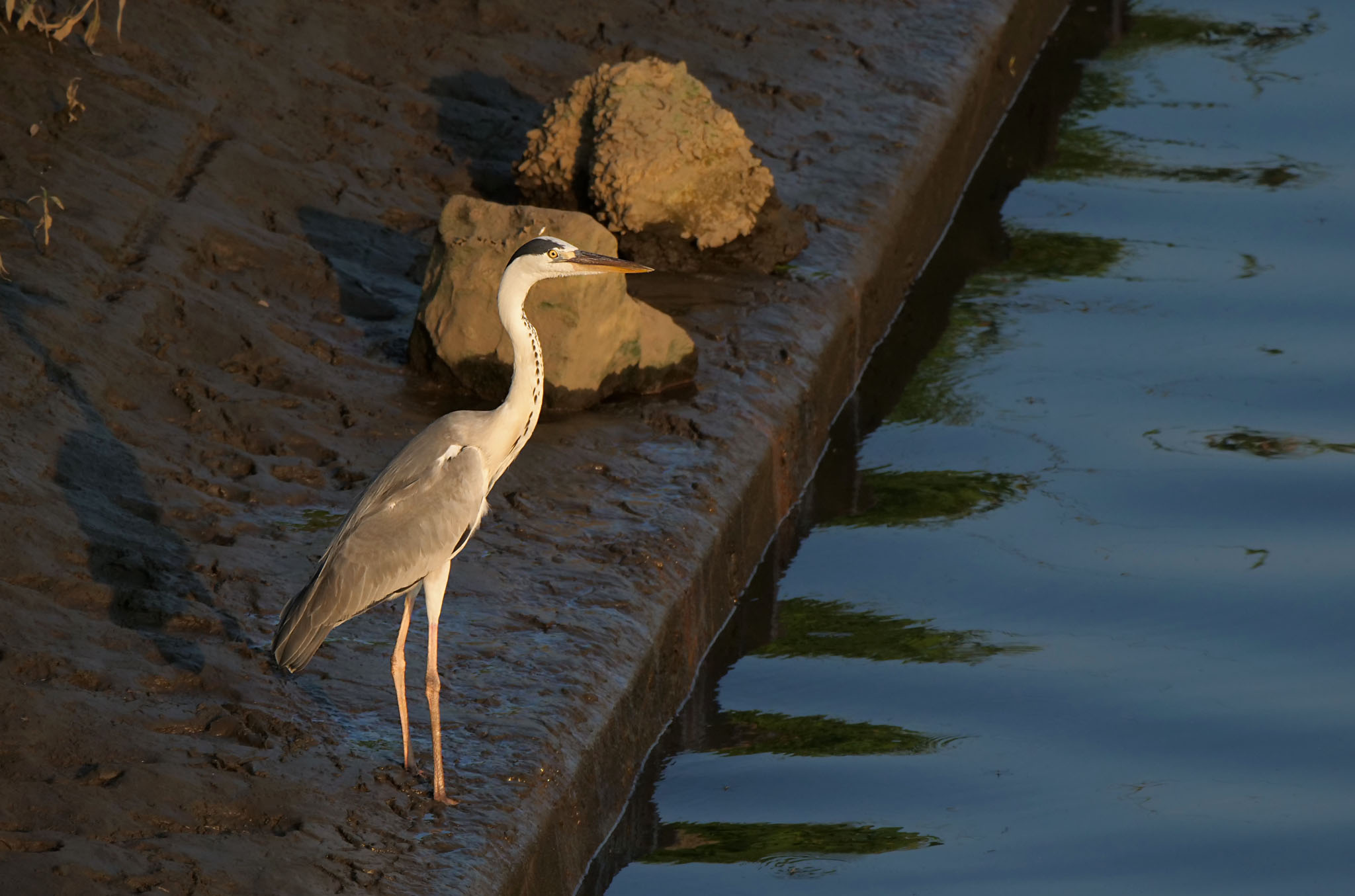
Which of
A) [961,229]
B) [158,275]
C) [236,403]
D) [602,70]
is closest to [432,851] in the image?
[236,403]

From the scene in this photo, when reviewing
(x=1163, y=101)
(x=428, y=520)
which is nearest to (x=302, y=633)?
(x=428, y=520)

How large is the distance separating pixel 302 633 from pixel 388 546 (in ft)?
1.12

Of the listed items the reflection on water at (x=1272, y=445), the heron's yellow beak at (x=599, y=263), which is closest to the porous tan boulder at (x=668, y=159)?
the reflection on water at (x=1272, y=445)

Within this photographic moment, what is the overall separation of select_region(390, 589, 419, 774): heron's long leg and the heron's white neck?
1.47 ft

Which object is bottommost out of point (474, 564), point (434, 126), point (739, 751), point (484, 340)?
point (739, 751)

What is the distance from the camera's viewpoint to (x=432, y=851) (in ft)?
15.2

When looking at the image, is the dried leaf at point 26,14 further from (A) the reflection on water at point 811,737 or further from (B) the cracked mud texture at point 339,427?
Result: (A) the reflection on water at point 811,737

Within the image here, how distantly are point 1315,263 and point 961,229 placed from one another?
1964 millimetres

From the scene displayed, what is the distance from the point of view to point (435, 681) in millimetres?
4988

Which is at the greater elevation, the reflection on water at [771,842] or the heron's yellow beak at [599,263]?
the heron's yellow beak at [599,263]

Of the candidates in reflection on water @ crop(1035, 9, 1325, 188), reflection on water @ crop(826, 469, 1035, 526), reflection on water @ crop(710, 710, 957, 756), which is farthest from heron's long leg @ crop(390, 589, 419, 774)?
reflection on water @ crop(1035, 9, 1325, 188)

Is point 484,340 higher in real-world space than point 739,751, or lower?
higher

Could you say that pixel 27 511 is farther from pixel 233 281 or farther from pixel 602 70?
pixel 602 70

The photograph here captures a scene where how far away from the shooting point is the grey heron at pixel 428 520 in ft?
16.1
